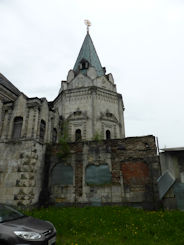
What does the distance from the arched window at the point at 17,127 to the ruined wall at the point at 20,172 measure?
2.54ft

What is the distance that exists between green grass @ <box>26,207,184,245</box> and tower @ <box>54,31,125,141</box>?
1177 centimetres

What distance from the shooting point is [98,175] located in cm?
1296

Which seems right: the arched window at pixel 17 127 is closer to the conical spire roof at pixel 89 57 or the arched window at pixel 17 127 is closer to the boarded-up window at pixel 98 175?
the boarded-up window at pixel 98 175

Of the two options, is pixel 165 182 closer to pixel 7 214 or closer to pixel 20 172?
pixel 7 214

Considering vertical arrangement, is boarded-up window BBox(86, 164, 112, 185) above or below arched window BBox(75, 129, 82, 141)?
below

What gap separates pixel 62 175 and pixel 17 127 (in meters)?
5.22

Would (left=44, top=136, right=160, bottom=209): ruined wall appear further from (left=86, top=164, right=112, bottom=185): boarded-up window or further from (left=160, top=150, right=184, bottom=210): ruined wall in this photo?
(left=160, top=150, right=184, bottom=210): ruined wall

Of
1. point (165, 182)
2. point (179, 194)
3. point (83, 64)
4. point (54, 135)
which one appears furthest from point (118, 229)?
point (83, 64)

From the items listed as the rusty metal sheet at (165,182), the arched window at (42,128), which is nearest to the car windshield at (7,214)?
the rusty metal sheet at (165,182)

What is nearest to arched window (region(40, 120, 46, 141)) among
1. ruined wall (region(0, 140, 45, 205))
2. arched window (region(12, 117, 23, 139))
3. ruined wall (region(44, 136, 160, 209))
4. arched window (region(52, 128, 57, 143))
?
ruined wall (region(0, 140, 45, 205))

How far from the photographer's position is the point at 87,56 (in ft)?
89.7

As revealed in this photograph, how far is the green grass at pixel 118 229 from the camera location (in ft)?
19.6

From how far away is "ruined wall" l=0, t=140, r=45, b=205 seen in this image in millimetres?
12039

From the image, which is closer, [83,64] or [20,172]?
[20,172]
